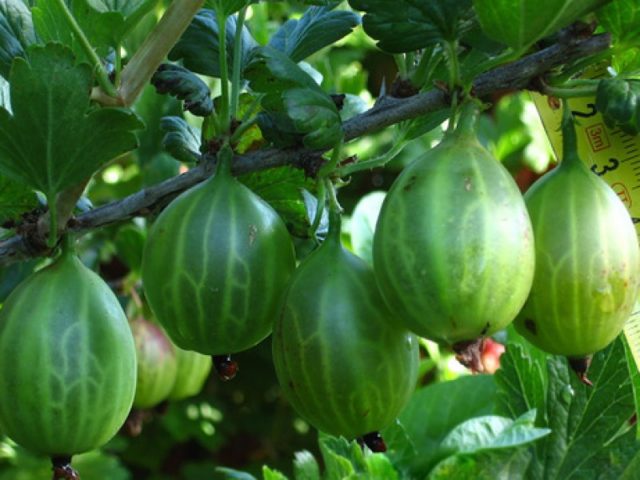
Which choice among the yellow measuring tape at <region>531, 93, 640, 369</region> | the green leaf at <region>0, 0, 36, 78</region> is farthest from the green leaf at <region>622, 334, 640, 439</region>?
the green leaf at <region>0, 0, 36, 78</region>

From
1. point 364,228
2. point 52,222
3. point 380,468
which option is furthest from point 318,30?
point 364,228

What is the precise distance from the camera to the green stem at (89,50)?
2.61 feet

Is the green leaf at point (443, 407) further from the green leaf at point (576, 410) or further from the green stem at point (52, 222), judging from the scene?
the green stem at point (52, 222)

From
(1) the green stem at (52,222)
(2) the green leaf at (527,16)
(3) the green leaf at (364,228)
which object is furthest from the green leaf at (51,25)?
(3) the green leaf at (364,228)

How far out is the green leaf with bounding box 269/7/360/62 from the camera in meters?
0.95

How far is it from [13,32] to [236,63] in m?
0.19

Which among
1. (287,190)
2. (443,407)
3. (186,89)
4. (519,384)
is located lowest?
(443,407)

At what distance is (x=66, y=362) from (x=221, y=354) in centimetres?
11

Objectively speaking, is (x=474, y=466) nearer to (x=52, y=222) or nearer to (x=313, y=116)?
(x=313, y=116)

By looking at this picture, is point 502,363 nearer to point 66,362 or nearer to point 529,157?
point 66,362

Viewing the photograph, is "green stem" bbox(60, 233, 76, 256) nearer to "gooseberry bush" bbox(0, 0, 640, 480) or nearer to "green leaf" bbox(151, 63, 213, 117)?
"gooseberry bush" bbox(0, 0, 640, 480)

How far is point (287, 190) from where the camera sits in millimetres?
968

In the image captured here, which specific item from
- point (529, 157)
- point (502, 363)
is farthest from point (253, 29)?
point (502, 363)

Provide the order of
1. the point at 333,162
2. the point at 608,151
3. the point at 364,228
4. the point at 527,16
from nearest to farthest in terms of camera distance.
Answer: the point at 527,16, the point at 333,162, the point at 608,151, the point at 364,228
